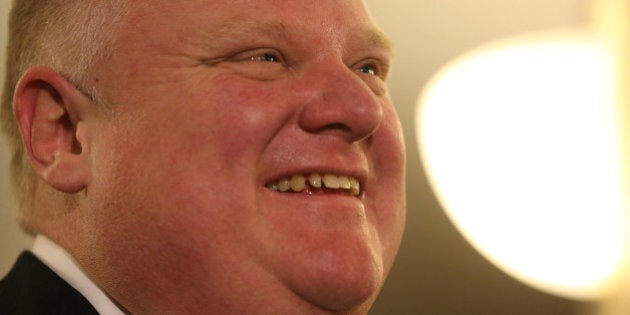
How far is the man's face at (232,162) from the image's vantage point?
90cm

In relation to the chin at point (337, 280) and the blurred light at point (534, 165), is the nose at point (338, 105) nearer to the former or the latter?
the chin at point (337, 280)

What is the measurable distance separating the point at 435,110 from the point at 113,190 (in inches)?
30.1

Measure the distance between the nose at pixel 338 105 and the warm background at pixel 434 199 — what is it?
64 cm

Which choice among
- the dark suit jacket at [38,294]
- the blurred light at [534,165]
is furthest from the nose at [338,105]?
the blurred light at [534,165]

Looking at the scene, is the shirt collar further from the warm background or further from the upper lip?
the warm background

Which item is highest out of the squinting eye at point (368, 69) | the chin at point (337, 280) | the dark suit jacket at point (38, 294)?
the squinting eye at point (368, 69)

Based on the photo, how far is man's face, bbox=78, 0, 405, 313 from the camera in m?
0.90

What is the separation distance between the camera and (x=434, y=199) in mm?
1608

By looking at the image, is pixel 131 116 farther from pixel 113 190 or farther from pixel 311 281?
pixel 311 281

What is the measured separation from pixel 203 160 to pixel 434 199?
31.5 inches

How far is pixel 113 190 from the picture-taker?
93cm

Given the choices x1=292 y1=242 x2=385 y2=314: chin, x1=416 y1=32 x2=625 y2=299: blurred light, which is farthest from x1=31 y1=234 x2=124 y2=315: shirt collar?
x1=416 y1=32 x2=625 y2=299: blurred light

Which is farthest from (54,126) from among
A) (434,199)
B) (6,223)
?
(434,199)

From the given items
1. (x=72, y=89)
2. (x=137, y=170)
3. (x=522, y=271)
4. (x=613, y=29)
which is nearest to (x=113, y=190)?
(x=137, y=170)
